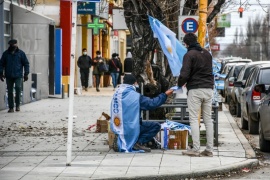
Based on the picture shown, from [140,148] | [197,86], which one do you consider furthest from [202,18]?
[140,148]

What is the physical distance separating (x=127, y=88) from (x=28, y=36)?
16.7 m

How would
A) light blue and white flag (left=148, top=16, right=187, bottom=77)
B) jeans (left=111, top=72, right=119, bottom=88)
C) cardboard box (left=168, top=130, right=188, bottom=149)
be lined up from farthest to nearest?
jeans (left=111, top=72, right=119, bottom=88) < light blue and white flag (left=148, top=16, right=187, bottom=77) < cardboard box (left=168, top=130, right=188, bottom=149)

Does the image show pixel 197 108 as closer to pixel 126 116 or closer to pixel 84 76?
pixel 126 116

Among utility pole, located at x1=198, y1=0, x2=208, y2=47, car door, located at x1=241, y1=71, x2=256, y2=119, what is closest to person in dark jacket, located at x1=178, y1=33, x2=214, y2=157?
utility pole, located at x1=198, y1=0, x2=208, y2=47

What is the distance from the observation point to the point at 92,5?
120 feet

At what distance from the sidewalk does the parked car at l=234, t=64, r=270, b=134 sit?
53 cm

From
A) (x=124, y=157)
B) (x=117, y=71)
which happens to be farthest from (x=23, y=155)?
(x=117, y=71)

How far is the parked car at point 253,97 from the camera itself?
19.3 m

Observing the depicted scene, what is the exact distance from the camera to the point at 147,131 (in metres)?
14.2

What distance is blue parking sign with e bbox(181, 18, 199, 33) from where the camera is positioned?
17.6 meters

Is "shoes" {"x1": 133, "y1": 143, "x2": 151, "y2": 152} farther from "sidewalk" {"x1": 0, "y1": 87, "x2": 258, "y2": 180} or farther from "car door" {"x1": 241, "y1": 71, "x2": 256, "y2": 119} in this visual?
"car door" {"x1": 241, "y1": 71, "x2": 256, "y2": 119}

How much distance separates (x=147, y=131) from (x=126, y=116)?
0.47 m

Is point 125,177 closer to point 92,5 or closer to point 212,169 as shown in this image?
point 212,169

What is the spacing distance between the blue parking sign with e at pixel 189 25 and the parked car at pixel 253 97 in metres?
2.64
